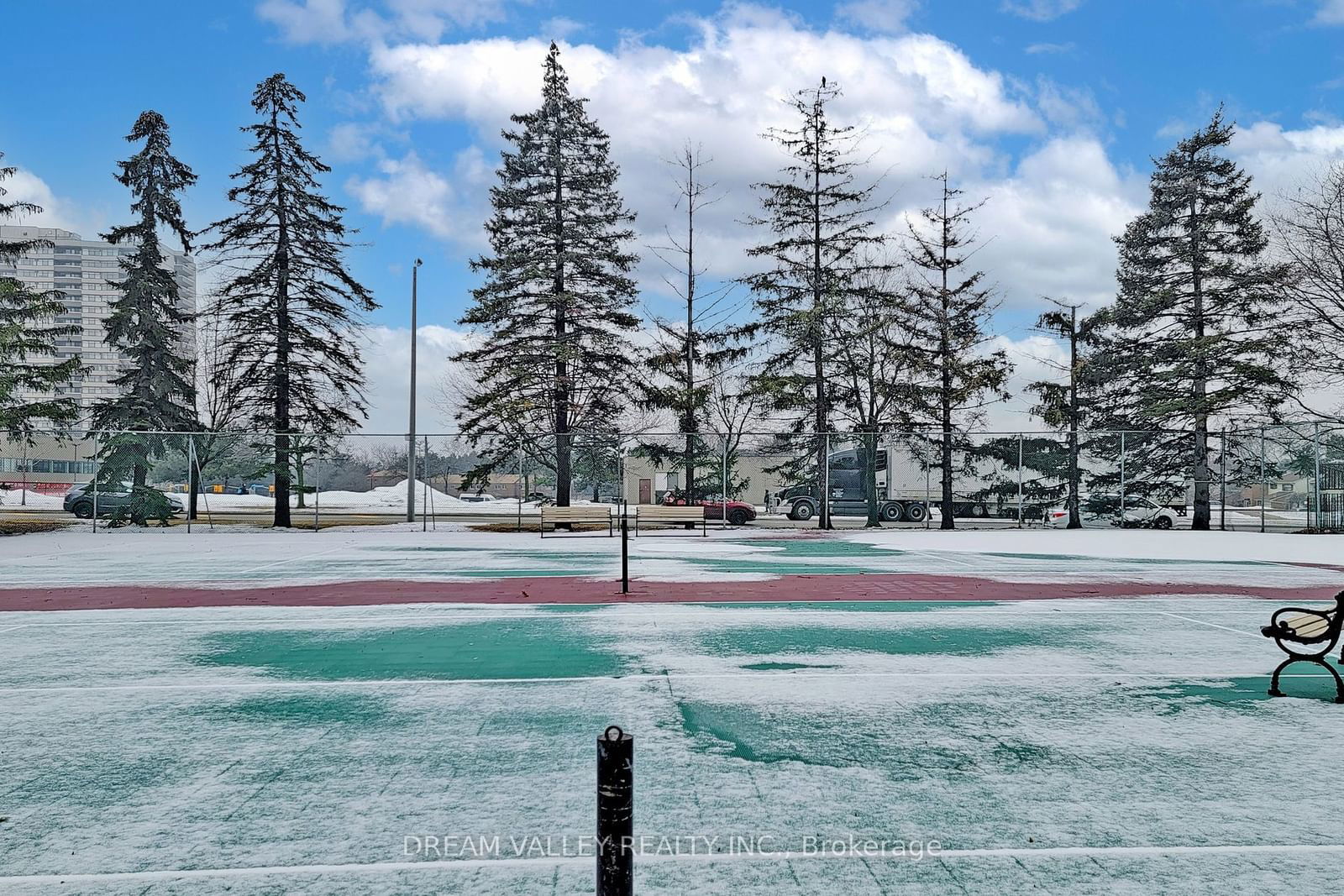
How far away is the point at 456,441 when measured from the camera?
3350 centimetres

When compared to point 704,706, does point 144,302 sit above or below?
above

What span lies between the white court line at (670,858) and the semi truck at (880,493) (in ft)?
98.2

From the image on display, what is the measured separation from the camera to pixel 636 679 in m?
7.66

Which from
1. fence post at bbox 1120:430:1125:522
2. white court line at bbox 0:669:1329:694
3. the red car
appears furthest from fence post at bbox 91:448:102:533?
fence post at bbox 1120:430:1125:522

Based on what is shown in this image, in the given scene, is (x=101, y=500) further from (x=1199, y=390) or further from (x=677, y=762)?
(x=1199, y=390)

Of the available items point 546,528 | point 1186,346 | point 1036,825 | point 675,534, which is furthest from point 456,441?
point 1036,825

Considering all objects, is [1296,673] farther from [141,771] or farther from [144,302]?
[144,302]

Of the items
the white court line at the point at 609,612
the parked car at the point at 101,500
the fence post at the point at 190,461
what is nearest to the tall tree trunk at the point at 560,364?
the fence post at the point at 190,461

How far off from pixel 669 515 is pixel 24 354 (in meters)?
20.5

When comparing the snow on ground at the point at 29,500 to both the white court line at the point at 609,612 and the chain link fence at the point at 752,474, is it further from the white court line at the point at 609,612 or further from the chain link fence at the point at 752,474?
the white court line at the point at 609,612

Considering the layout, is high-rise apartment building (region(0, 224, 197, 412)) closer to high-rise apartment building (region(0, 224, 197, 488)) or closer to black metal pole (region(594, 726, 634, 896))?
high-rise apartment building (region(0, 224, 197, 488))

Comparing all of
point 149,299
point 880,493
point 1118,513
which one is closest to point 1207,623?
point 1118,513

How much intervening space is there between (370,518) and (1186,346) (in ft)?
105

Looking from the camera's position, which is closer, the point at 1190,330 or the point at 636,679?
the point at 636,679
